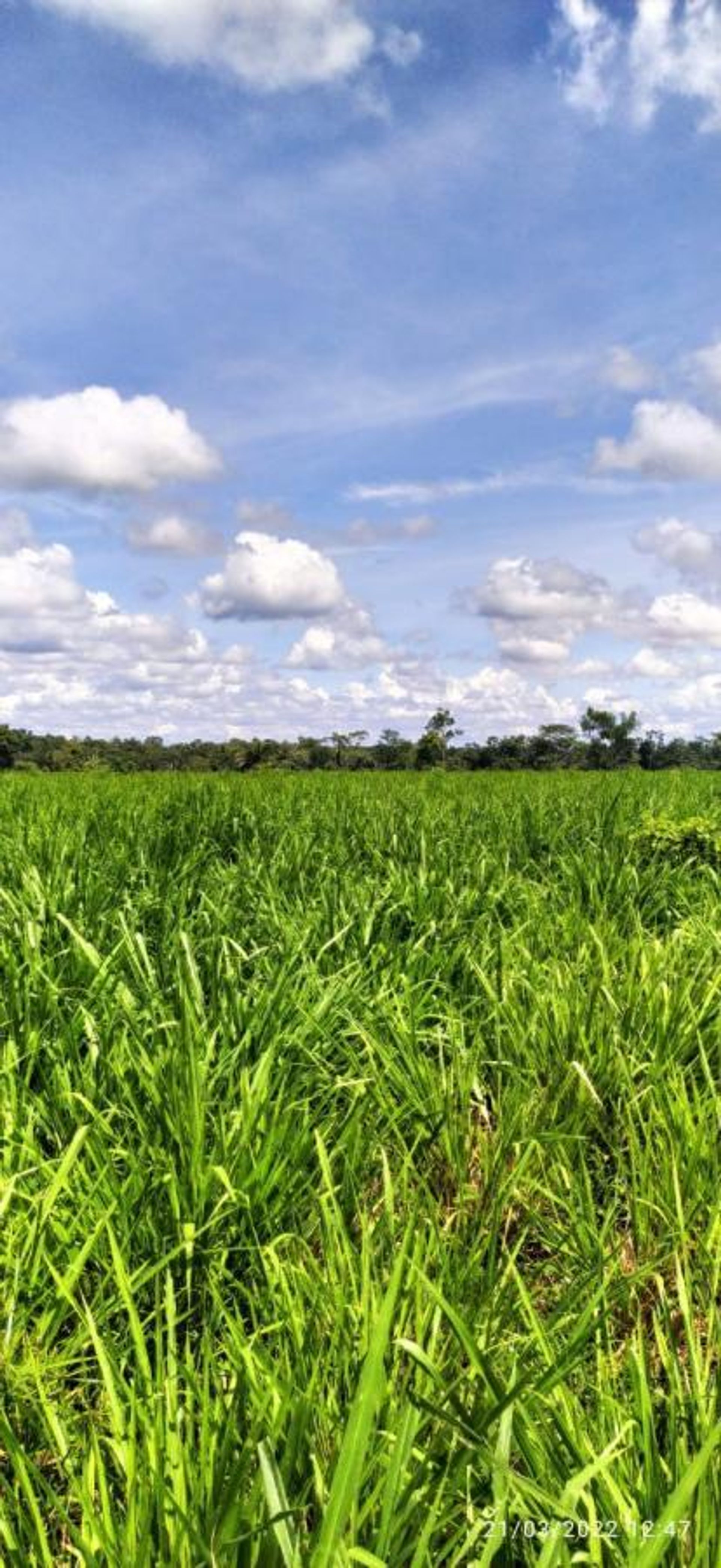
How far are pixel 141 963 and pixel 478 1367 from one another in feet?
6.97

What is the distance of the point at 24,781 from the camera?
14.4 meters

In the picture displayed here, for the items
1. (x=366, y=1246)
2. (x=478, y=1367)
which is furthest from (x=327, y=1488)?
(x=366, y=1246)

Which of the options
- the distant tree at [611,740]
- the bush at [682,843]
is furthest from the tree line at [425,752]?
the bush at [682,843]

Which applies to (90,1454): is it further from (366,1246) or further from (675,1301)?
(675,1301)

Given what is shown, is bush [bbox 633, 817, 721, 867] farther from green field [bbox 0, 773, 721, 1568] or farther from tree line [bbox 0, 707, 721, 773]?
tree line [bbox 0, 707, 721, 773]

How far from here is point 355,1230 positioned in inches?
84.4

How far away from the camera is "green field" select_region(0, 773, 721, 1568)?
46.9 inches
